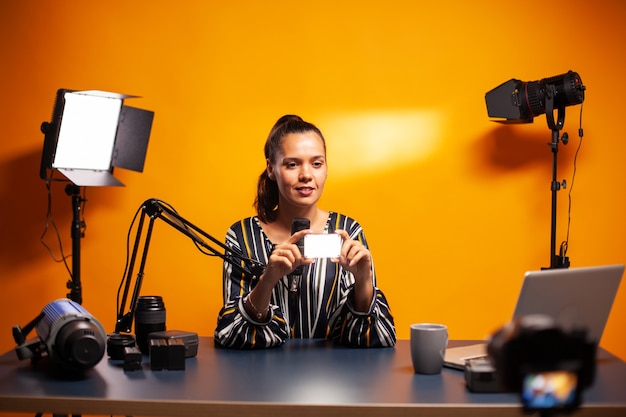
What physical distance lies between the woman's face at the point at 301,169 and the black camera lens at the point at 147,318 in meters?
0.59

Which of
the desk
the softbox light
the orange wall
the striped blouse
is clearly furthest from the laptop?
the softbox light

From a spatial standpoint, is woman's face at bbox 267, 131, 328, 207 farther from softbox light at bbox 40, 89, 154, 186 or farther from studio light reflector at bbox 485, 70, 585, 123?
studio light reflector at bbox 485, 70, 585, 123

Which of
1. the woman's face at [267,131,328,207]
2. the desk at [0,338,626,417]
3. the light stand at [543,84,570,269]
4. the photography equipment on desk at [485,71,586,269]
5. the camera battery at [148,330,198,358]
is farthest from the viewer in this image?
the light stand at [543,84,570,269]

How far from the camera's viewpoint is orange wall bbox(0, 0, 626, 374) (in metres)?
3.30

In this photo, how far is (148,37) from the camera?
3305mm

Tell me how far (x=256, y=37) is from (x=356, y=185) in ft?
2.86

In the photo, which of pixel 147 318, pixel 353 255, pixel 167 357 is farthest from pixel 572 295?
pixel 147 318

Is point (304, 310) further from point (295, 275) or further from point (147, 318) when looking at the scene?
point (147, 318)

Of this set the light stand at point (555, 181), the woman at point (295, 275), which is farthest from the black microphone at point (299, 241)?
the light stand at point (555, 181)

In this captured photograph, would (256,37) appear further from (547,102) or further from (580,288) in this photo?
(580,288)

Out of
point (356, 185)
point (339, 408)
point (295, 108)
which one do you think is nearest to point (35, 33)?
point (295, 108)

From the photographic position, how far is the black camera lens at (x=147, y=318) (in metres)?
1.77

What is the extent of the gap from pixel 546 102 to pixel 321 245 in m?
1.64

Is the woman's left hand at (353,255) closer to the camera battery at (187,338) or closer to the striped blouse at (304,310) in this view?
the striped blouse at (304,310)
